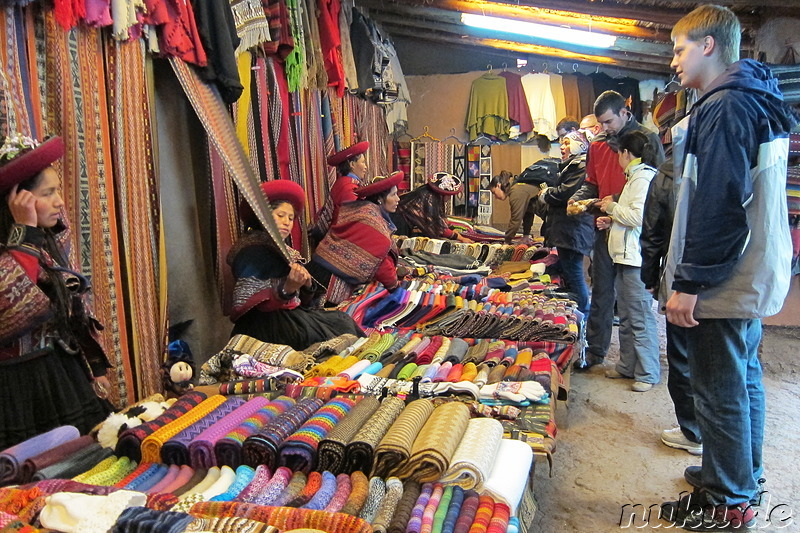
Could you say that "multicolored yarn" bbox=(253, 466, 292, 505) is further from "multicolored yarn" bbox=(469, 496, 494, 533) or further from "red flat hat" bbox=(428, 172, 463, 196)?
"red flat hat" bbox=(428, 172, 463, 196)

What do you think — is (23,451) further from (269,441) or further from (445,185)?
(445,185)

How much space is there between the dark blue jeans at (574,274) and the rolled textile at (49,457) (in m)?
3.86

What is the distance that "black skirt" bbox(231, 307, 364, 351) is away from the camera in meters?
3.21

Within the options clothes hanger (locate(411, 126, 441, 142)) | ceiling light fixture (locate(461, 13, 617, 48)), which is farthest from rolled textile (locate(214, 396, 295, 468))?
clothes hanger (locate(411, 126, 441, 142))

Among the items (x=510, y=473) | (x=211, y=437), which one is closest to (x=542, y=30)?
(x=510, y=473)

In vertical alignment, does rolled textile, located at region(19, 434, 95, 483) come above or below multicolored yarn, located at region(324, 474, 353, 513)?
above

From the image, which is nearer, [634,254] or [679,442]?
[679,442]

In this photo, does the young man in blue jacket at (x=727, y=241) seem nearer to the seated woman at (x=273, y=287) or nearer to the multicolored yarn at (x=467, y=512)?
the multicolored yarn at (x=467, y=512)

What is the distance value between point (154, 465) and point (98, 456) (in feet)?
0.56

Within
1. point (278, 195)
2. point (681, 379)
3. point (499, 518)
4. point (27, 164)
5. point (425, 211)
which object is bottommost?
point (681, 379)

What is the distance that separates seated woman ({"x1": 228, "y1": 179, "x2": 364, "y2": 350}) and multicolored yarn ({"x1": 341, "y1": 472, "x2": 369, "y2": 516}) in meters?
1.60

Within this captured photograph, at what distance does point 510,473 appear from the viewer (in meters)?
1.71

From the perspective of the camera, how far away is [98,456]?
1.79 m

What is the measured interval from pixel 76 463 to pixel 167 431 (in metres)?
0.24
